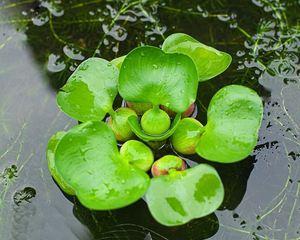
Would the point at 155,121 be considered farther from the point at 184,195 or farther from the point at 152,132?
the point at 184,195

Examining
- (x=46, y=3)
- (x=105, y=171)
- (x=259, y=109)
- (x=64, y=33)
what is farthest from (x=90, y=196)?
(x=46, y=3)

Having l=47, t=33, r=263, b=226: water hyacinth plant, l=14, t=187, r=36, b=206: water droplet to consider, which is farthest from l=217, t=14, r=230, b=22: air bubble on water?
l=14, t=187, r=36, b=206: water droplet

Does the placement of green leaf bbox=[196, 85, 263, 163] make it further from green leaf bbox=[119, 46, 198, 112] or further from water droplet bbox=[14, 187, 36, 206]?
water droplet bbox=[14, 187, 36, 206]

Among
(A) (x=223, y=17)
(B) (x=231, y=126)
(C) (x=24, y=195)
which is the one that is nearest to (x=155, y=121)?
(B) (x=231, y=126)

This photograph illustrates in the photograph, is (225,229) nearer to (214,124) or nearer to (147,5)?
(214,124)

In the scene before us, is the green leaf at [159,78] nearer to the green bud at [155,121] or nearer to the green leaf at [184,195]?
the green bud at [155,121]

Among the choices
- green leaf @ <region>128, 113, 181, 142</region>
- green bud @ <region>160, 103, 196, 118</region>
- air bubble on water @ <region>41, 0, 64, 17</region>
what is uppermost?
air bubble on water @ <region>41, 0, 64, 17</region>
